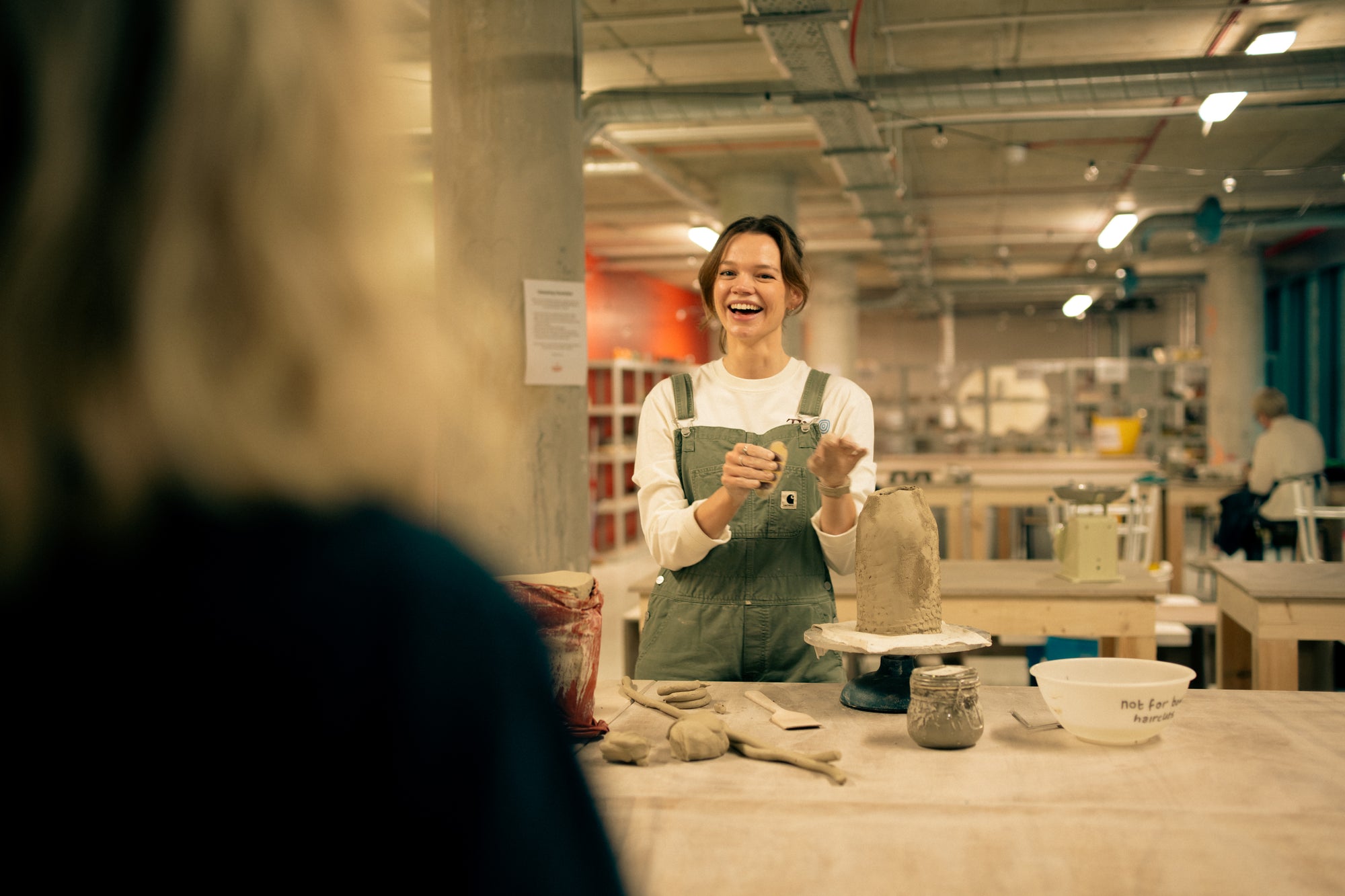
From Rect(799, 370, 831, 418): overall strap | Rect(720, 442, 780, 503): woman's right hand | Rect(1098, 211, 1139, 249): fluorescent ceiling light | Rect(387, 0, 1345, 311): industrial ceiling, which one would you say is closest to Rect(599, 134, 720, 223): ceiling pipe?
Rect(387, 0, 1345, 311): industrial ceiling

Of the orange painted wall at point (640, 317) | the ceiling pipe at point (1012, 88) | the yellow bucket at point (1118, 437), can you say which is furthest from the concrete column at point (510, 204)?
the yellow bucket at point (1118, 437)

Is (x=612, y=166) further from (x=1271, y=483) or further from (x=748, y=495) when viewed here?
(x=748, y=495)

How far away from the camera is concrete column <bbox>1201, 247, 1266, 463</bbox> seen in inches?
613

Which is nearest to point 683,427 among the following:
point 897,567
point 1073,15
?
point 897,567

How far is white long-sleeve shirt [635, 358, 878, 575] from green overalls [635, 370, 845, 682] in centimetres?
3

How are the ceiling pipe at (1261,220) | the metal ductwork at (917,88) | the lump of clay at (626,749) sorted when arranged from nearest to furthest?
1. the lump of clay at (626,749)
2. the metal ductwork at (917,88)
3. the ceiling pipe at (1261,220)

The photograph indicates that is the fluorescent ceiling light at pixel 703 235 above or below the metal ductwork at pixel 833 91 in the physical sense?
below

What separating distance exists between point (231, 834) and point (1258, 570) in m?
4.05

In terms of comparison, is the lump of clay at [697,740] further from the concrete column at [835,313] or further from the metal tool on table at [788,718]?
the concrete column at [835,313]

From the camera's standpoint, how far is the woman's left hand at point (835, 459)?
193 cm

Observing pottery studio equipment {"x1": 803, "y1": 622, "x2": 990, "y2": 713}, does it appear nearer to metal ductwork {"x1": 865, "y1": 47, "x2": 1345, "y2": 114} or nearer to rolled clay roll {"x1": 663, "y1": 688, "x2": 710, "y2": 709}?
rolled clay roll {"x1": 663, "y1": 688, "x2": 710, "y2": 709}

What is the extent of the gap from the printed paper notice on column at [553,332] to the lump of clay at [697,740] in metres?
2.15

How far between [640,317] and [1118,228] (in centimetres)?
883

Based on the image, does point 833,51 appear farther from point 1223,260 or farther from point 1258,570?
point 1223,260
